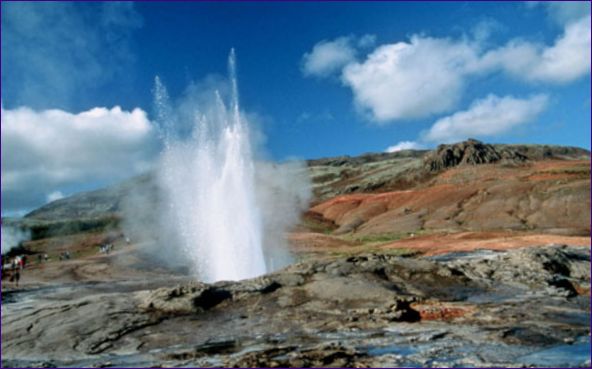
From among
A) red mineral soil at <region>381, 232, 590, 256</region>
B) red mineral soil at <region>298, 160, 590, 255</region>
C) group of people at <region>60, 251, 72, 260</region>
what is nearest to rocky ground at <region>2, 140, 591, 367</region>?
red mineral soil at <region>381, 232, 590, 256</region>

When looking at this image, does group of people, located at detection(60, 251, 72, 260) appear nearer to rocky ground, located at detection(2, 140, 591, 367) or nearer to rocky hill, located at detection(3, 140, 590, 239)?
rocky ground, located at detection(2, 140, 591, 367)

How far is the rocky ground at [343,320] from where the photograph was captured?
35.9 feet

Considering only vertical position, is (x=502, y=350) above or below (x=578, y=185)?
below

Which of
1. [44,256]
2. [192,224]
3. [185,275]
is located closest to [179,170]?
[192,224]

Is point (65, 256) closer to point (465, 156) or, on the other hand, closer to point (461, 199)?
point (461, 199)

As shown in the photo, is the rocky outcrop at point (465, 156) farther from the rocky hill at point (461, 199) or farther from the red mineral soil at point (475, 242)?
the red mineral soil at point (475, 242)

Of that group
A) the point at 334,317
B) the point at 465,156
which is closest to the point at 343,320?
the point at 334,317

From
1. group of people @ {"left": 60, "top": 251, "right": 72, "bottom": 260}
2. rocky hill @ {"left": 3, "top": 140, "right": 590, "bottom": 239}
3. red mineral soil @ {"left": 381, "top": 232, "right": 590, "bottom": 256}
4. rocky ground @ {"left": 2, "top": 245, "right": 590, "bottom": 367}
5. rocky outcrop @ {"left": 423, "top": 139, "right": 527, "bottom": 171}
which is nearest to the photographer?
rocky ground @ {"left": 2, "top": 245, "right": 590, "bottom": 367}

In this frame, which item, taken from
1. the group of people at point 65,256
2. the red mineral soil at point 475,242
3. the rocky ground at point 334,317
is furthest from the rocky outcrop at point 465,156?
the rocky ground at point 334,317

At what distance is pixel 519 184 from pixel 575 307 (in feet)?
168

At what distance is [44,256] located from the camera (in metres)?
52.6

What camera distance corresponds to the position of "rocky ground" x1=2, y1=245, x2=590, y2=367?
1093 centimetres

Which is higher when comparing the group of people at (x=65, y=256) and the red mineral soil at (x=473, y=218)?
the red mineral soil at (x=473, y=218)

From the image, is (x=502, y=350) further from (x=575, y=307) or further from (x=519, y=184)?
(x=519, y=184)
